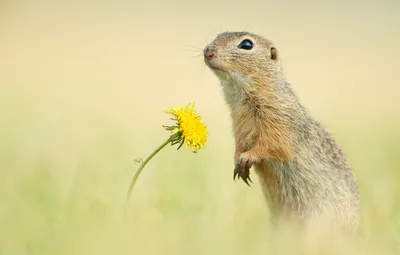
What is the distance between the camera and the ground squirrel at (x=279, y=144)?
6.05 metres

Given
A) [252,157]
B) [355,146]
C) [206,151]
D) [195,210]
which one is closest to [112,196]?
[195,210]

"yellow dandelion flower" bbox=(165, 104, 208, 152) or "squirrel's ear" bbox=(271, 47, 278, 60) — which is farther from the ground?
"squirrel's ear" bbox=(271, 47, 278, 60)

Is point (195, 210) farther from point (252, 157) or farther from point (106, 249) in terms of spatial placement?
point (106, 249)

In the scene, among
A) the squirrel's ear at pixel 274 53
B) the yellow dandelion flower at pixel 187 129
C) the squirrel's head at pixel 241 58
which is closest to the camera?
the yellow dandelion flower at pixel 187 129

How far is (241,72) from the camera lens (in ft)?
20.7

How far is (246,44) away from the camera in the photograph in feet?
21.1

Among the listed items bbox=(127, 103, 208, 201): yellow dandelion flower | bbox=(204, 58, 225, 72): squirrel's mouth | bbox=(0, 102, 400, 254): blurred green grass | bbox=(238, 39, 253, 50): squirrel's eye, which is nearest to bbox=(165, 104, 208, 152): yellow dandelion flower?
bbox=(127, 103, 208, 201): yellow dandelion flower

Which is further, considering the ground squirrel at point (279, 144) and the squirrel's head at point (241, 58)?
the squirrel's head at point (241, 58)

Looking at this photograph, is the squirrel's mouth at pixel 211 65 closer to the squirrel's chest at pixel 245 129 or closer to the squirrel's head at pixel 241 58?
the squirrel's head at pixel 241 58

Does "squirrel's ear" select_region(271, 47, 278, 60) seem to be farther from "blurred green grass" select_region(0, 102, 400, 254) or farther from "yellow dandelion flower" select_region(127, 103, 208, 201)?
"yellow dandelion flower" select_region(127, 103, 208, 201)

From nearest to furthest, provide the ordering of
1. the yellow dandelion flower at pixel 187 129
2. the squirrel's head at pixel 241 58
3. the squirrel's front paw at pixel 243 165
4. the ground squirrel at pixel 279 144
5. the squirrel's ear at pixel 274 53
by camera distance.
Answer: the yellow dandelion flower at pixel 187 129
the squirrel's front paw at pixel 243 165
the ground squirrel at pixel 279 144
the squirrel's head at pixel 241 58
the squirrel's ear at pixel 274 53

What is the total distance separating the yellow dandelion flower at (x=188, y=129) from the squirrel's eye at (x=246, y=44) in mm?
1585

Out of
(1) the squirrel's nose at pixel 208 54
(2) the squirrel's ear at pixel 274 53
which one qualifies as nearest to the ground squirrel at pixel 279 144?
(1) the squirrel's nose at pixel 208 54

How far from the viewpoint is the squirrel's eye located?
6395mm
